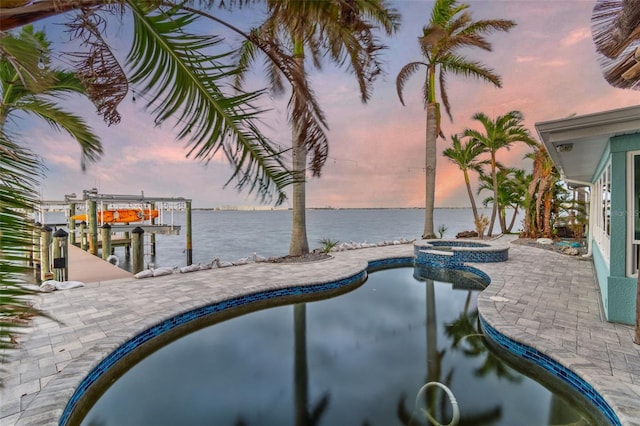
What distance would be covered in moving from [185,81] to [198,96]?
120mm

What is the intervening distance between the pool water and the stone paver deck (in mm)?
438

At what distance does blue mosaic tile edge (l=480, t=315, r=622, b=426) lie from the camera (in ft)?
9.51

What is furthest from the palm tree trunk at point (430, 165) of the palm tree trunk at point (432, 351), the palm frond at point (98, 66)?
the palm frond at point (98, 66)

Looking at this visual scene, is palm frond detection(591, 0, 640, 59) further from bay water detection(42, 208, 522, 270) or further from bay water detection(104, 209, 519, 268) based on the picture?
bay water detection(104, 209, 519, 268)

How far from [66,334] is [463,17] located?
15.2 meters

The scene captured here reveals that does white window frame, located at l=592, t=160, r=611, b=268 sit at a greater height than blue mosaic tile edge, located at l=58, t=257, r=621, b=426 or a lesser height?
greater

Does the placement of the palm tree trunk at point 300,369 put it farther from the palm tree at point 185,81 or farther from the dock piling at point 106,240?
the dock piling at point 106,240

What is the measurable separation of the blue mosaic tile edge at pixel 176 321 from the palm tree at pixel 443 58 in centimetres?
809

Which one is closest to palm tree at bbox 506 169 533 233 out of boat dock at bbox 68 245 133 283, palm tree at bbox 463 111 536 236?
palm tree at bbox 463 111 536 236

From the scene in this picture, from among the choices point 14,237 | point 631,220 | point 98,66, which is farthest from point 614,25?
point 14,237

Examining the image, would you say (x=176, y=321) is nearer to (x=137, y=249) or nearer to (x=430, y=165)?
(x=137, y=249)

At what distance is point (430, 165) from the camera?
14195mm

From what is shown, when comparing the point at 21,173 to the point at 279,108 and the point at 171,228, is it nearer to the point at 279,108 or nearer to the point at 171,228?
the point at 279,108

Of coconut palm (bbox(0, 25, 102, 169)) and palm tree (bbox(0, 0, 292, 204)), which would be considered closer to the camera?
coconut palm (bbox(0, 25, 102, 169))
